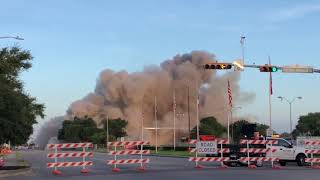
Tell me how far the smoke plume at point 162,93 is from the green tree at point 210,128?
36.6 feet

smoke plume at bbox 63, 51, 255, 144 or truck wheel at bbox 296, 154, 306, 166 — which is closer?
truck wheel at bbox 296, 154, 306, 166

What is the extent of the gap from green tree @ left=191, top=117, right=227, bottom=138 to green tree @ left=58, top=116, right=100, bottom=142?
92.4 ft

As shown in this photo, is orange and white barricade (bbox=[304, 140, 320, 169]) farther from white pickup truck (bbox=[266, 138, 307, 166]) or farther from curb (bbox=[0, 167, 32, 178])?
curb (bbox=[0, 167, 32, 178])

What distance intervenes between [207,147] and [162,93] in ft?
447

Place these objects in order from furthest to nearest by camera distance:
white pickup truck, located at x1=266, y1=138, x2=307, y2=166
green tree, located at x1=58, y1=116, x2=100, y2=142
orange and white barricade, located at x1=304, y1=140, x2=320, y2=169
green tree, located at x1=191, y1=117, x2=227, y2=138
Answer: green tree, located at x1=58, y1=116, x2=100, y2=142 → green tree, located at x1=191, y1=117, x2=227, y2=138 → white pickup truck, located at x1=266, y1=138, x2=307, y2=166 → orange and white barricade, located at x1=304, y1=140, x2=320, y2=169

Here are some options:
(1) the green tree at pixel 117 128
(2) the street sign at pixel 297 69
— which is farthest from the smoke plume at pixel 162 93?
(2) the street sign at pixel 297 69

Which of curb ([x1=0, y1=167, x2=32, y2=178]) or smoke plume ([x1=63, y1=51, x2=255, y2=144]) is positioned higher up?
smoke plume ([x1=63, y1=51, x2=255, y2=144])

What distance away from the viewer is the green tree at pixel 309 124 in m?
142

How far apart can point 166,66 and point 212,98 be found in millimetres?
17705

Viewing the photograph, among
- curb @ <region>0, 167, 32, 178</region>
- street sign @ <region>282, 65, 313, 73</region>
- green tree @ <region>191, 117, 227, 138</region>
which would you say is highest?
street sign @ <region>282, 65, 313, 73</region>

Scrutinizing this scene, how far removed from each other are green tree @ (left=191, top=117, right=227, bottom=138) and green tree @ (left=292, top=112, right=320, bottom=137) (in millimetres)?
19866

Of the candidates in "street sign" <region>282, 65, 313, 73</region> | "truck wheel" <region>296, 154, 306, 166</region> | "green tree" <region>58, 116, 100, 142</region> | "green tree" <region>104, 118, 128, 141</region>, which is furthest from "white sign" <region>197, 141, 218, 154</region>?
"green tree" <region>58, 116, 100, 142</region>

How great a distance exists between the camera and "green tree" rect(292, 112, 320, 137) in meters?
142

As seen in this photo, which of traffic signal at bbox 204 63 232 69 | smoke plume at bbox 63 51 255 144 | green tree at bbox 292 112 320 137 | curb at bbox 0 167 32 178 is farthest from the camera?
smoke plume at bbox 63 51 255 144
